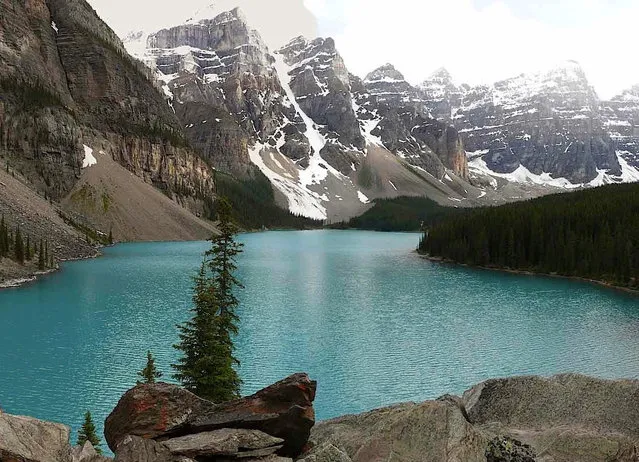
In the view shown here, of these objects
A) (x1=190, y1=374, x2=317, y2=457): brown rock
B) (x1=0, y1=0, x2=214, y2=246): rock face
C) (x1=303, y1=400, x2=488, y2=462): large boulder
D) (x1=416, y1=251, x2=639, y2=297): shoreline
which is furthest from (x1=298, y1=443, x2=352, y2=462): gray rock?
(x1=0, y1=0, x2=214, y2=246): rock face

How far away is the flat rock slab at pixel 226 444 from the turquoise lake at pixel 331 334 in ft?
58.9

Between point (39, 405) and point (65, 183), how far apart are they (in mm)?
135452

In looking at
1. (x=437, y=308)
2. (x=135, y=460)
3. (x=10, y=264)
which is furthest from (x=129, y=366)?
(x=10, y=264)

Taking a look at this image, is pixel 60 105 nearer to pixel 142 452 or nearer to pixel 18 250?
pixel 18 250

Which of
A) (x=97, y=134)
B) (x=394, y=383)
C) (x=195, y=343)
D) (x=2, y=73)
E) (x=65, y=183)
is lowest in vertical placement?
(x=394, y=383)

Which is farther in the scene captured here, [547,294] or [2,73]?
[2,73]

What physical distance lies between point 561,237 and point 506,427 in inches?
3563

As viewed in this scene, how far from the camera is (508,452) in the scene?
9633 mm

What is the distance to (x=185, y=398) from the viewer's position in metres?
12.3

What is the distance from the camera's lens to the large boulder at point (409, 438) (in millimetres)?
9836

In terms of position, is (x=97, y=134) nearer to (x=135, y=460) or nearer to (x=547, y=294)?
(x=547, y=294)

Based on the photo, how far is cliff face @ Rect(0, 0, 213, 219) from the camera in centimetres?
14912

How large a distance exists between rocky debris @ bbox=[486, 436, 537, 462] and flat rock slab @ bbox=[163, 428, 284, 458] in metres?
3.85

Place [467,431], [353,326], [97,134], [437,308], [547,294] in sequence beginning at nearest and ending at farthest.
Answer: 1. [467,431]
2. [353,326]
3. [437,308]
4. [547,294]
5. [97,134]
